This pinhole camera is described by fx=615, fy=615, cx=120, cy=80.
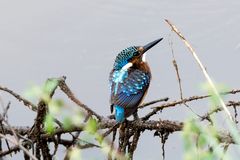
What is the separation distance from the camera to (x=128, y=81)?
339cm

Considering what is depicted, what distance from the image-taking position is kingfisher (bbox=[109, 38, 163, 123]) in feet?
10.4

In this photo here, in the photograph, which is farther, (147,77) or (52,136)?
(147,77)

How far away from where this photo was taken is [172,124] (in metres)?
2.46

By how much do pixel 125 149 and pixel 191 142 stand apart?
1268mm

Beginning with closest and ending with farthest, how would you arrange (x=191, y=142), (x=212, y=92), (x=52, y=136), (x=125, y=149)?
(x=191, y=142), (x=212, y=92), (x=125, y=149), (x=52, y=136)

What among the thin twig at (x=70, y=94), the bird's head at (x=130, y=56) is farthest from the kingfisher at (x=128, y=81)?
the thin twig at (x=70, y=94)

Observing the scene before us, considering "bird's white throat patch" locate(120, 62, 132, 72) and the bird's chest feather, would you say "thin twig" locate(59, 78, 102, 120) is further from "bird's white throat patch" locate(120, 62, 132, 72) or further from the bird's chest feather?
"bird's white throat patch" locate(120, 62, 132, 72)

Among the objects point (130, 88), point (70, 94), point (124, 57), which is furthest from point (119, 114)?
point (124, 57)

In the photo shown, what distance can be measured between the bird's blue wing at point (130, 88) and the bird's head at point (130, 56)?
0.22 ft

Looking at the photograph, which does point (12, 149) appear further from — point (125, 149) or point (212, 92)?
point (212, 92)

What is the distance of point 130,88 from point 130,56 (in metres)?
0.37

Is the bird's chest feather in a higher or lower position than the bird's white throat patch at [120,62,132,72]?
lower

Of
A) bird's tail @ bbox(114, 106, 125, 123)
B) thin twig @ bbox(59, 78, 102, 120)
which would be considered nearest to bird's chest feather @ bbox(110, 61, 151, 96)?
bird's tail @ bbox(114, 106, 125, 123)

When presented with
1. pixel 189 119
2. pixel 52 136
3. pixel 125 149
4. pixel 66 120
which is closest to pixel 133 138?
pixel 125 149
